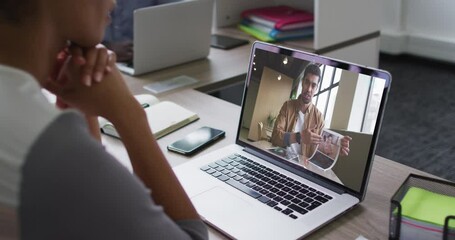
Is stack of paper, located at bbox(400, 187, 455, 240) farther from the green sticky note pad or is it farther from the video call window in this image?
the video call window

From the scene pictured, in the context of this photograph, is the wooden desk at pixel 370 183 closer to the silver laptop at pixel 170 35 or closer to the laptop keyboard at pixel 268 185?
the laptop keyboard at pixel 268 185

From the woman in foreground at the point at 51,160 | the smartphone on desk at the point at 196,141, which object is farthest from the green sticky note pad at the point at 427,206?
the smartphone on desk at the point at 196,141

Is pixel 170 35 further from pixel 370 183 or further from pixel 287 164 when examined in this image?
pixel 370 183

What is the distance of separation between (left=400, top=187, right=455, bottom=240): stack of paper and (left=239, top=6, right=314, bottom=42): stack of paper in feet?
4.69

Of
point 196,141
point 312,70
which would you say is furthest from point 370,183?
point 196,141

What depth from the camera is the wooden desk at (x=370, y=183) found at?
994 millimetres

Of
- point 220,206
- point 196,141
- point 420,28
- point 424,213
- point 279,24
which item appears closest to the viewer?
point 424,213

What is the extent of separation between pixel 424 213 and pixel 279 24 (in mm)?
1519

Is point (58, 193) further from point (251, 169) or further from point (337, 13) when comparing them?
point (337, 13)

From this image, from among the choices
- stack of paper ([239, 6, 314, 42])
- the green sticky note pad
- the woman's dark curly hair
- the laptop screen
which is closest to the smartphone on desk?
the laptop screen

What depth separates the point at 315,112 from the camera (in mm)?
1109

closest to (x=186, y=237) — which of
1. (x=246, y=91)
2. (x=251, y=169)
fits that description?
(x=251, y=169)

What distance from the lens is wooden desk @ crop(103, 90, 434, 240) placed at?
99 centimetres

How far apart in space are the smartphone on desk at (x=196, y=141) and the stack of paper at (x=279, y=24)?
1010mm
